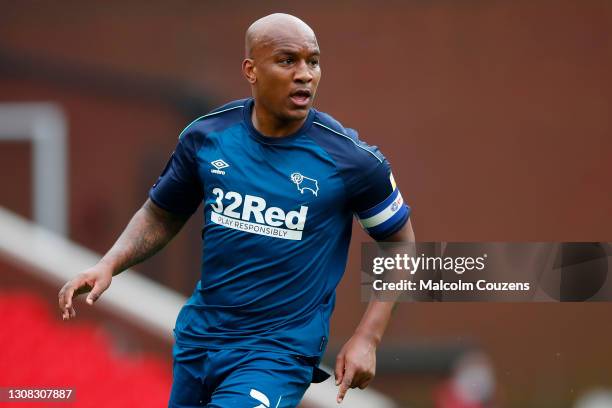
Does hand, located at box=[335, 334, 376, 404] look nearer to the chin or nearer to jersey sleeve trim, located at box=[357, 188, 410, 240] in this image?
jersey sleeve trim, located at box=[357, 188, 410, 240]

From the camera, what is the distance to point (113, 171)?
7.83 metres

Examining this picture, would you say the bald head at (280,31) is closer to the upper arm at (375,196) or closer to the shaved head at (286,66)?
the shaved head at (286,66)

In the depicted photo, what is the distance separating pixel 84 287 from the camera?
10.6 feet

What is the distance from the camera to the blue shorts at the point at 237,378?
9.89ft

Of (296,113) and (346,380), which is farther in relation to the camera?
(296,113)

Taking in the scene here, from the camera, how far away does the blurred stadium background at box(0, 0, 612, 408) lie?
23.9 ft

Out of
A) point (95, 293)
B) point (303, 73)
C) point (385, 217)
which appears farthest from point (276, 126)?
point (95, 293)

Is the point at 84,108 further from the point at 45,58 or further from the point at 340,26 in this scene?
the point at 340,26

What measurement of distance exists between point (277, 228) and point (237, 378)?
466mm

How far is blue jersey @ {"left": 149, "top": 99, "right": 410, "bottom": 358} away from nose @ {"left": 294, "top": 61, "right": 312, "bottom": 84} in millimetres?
168

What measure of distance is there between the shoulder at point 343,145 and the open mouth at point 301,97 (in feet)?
0.39

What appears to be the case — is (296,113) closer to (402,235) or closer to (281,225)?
(281,225)

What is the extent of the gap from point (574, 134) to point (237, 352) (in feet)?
16.0

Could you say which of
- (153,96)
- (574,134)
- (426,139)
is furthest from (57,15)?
(574,134)
